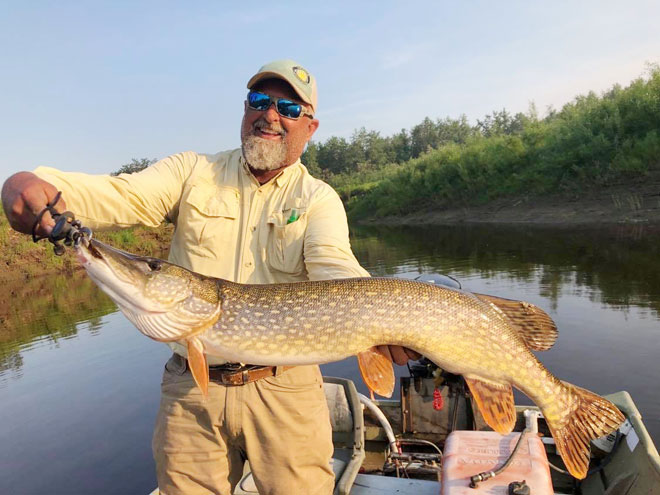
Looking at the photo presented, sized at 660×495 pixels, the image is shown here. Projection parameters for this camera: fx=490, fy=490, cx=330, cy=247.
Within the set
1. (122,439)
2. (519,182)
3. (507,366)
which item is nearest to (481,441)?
(507,366)

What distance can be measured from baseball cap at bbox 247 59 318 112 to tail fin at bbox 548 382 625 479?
1.94 meters

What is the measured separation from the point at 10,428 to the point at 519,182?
2569 centimetres

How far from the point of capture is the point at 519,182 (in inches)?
1061

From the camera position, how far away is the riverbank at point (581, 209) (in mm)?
18625

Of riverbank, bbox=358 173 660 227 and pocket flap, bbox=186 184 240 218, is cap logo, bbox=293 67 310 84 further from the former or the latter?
riverbank, bbox=358 173 660 227

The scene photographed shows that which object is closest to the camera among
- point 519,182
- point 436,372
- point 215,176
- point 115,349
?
point 215,176

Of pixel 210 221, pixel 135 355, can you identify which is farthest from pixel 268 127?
pixel 135 355

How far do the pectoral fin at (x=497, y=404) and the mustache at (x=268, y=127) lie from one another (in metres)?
1.55

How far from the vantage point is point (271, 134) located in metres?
2.56

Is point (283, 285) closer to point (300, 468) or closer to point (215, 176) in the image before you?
point (215, 176)

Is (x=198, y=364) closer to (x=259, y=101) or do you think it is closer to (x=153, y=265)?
(x=153, y=265)

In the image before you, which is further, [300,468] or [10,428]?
[10,428]

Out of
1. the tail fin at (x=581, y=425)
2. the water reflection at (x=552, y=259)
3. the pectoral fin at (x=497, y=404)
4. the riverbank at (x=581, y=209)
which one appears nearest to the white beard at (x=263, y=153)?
the pectoral fin at (x=497, y=404)

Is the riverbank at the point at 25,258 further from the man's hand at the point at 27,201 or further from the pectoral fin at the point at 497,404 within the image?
the pectoral fin at the point at 497,404
